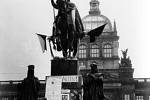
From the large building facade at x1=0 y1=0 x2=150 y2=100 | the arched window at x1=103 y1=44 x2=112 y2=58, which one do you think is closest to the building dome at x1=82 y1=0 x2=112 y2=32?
the large building facade at x1=0 y1=0 x2=150 y2=100

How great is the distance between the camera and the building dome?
85.1m

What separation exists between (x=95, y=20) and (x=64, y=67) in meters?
71.6

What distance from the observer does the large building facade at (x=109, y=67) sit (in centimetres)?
7300

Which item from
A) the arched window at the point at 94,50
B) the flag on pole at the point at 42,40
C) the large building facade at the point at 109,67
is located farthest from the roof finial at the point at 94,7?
the flag on pole at the point at 42,40

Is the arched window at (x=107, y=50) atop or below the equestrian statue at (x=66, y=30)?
atop

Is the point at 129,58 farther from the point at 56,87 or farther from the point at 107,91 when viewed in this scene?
the point at 56,87

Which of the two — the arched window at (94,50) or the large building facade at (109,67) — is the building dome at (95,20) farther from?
the arched window at (94,50)

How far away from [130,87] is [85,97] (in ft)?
197

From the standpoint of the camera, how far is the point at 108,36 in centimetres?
8481

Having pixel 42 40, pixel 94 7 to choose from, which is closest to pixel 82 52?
pixel 94 7

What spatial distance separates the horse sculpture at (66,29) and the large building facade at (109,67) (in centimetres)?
4918

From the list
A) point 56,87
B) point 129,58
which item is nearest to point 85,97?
point 56,87

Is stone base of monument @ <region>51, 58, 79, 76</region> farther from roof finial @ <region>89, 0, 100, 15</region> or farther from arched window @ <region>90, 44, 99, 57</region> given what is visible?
roof finial @ <region>89, 0, 100, 15</region>

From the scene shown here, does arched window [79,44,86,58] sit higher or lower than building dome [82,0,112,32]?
lower
